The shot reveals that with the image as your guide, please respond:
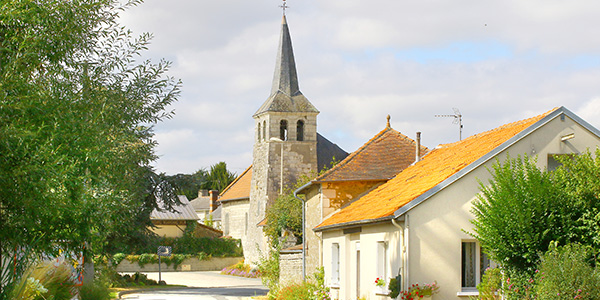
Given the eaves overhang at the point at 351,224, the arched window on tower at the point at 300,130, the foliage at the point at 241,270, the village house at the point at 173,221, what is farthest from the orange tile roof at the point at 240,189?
the eaves overhang at the point at 351,224

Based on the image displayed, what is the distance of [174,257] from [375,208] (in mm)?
38911

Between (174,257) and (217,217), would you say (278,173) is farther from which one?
(217,217)

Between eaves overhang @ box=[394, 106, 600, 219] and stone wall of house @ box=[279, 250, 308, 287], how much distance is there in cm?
1070

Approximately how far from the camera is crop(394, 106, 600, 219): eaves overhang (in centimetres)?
1633

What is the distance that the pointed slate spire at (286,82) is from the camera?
164 ft

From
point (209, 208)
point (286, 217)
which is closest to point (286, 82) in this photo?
point (286, 217)

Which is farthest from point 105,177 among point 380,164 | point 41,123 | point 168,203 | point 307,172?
point 307,172

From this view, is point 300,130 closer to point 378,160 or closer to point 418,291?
point 378,160

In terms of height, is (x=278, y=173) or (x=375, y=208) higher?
(x=278, y=173)

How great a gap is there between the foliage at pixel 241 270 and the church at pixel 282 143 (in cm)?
88

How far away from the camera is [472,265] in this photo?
16984 millimetres

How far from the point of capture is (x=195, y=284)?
3959 centimetres

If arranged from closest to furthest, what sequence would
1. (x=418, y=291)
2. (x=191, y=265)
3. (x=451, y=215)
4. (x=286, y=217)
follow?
1. (x=418, y=291)
2. (x=451, y=215)
3. (x=286, y=217)
4. (x=191, y=265)

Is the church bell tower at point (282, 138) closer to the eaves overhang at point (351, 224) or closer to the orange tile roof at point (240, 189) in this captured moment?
the orange tile roof at point (240, 189)
